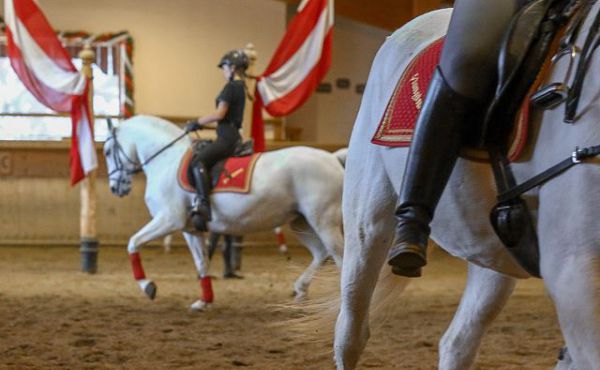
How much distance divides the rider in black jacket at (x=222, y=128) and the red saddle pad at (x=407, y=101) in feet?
17.6

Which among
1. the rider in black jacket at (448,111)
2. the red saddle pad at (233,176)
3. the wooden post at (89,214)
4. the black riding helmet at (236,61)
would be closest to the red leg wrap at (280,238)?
the wooden post at (89,214)

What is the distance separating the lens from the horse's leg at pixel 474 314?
352 centimetres

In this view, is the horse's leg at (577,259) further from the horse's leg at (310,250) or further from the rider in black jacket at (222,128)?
the rider in black jacket at (222,128)

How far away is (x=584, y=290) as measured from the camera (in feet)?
6.89

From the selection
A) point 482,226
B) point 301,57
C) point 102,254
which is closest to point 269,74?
point 301,57

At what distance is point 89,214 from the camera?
1078cm

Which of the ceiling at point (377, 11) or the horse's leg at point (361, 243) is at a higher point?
the ceiling at point (377, 11)

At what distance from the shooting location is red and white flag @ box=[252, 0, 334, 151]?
10461 mm

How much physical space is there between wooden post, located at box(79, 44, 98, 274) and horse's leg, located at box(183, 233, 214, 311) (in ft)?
6.88

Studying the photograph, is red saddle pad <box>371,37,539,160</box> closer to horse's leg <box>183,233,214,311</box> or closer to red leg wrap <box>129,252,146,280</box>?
horse's leg <box>183,233,214,311</box>

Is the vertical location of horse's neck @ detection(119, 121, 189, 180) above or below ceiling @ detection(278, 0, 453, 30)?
below

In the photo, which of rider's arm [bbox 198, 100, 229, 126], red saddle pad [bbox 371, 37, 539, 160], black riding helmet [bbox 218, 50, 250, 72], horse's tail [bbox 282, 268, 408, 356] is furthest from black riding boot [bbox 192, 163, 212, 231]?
red saddle pad [bbox 371, 37, 539, 160]

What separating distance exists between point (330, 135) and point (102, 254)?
8.62m

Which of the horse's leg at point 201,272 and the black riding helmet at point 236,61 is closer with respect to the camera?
the horse's leg at point 201,272
